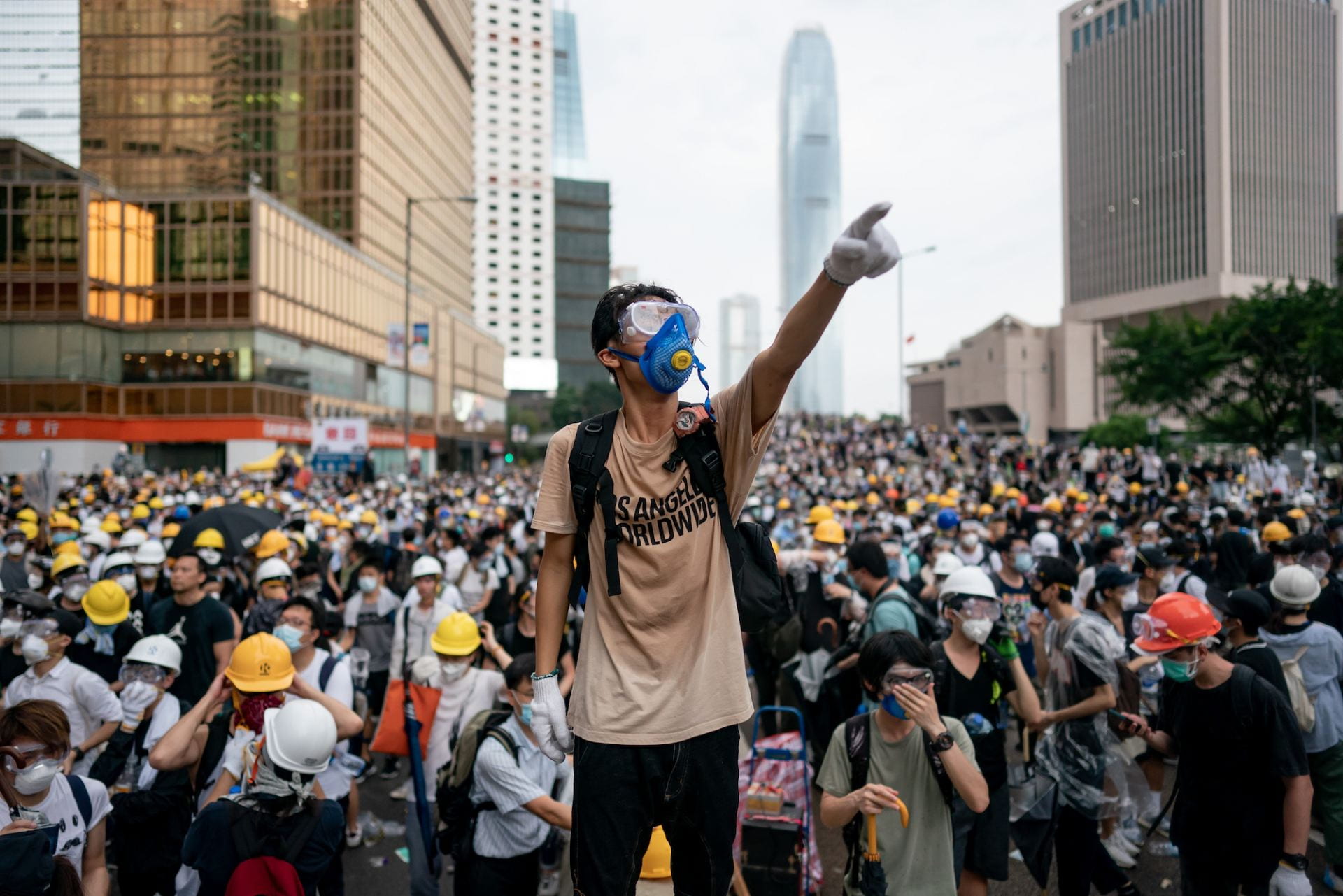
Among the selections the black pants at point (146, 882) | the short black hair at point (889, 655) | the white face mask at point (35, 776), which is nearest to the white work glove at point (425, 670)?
the black pants at point (146, 882)

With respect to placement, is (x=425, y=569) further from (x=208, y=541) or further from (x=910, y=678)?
(x=910, y=678)

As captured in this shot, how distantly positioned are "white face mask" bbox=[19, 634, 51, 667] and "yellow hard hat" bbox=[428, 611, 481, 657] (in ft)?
7.03

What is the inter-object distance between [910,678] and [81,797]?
3.47 meters

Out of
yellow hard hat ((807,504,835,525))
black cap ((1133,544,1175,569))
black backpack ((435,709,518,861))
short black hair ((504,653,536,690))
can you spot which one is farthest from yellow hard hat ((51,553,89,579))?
black cap ((1133,544,1175,569))

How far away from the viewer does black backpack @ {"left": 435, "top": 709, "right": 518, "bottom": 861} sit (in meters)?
4.36

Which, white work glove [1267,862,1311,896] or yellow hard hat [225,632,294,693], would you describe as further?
yellow hard hat [225,632,294,693]

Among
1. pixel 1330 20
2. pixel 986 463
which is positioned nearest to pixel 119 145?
pixel 986 463

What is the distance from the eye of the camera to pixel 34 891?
10.1 ft

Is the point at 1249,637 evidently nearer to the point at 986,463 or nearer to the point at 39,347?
the point at 986,463

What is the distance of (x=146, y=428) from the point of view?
47.0 metres

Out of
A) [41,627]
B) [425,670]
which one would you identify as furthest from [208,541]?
[425,670]

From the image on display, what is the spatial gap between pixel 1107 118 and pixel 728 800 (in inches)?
5250

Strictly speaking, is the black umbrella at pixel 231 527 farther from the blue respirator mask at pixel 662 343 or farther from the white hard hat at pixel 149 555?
the blue respirator mask at pixel 662 343

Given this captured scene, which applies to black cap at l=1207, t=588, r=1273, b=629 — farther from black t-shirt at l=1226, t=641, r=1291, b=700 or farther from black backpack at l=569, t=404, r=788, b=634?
black backpack at l=569, t=404, r=788, b=634
